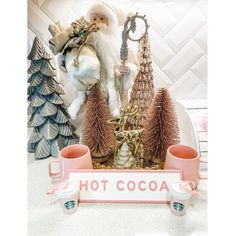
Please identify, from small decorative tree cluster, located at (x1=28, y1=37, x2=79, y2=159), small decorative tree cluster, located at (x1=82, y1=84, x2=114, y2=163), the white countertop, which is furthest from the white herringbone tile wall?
the white countertop

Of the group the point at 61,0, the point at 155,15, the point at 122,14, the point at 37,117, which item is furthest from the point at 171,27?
the point at 37,117

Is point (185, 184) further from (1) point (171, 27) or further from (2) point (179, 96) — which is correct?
(1) point (171, 27)

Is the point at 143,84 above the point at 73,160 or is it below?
above

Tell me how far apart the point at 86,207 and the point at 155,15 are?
0.61 metres

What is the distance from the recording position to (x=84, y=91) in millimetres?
733

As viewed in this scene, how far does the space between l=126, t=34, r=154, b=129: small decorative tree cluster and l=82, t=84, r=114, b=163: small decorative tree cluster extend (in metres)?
0.08

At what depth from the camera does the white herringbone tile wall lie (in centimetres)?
84

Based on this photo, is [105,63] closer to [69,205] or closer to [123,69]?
[123,69]

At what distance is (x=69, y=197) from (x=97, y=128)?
195 millimetres

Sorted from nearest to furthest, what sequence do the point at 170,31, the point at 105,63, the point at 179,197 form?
the point at 179,197 → the point at 105,63 → the point at 170,31

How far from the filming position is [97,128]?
2.35 feet

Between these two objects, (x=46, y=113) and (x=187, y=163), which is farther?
(x=46, y=113)

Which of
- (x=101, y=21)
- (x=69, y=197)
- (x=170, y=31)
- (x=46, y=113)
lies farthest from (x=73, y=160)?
(x=170, y=31)

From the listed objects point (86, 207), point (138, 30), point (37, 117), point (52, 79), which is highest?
point (138, 30)
